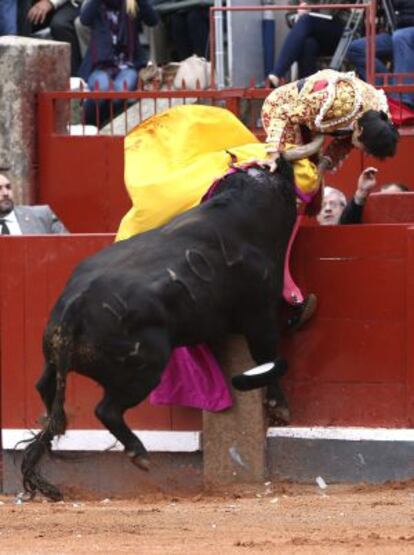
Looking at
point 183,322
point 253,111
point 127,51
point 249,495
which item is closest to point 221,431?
point 249,495

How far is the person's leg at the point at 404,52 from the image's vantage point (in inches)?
467

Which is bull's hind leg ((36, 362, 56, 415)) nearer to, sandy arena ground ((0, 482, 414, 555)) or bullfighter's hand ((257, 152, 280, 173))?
sandy arena ground ((0, 482, 414, 555))

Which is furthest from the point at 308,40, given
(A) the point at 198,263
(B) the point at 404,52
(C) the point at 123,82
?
(A) the point at 198,263

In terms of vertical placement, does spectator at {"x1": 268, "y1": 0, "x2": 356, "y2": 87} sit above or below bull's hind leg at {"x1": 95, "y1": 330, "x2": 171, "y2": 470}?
above

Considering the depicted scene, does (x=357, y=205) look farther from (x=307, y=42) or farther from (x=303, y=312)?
(x=307, y=42)

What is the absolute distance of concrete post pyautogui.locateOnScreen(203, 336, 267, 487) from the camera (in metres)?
9.19

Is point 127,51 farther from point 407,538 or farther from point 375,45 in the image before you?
point 407,538

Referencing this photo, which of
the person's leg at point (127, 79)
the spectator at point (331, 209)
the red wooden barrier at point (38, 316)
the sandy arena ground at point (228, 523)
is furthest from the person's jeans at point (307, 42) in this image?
the sandy arena ground at point (228, 523)

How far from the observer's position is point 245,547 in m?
7.45

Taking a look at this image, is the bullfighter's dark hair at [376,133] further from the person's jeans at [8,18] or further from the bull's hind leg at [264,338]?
the person's jeans at [8,18]

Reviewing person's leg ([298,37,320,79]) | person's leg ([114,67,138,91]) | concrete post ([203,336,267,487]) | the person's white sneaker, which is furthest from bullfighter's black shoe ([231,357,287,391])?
person's leg ([114,67,138,91])

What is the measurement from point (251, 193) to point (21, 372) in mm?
1646

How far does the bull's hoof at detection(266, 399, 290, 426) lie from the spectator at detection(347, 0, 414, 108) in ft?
10.1

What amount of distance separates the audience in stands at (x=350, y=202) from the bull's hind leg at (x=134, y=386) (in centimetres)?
155
